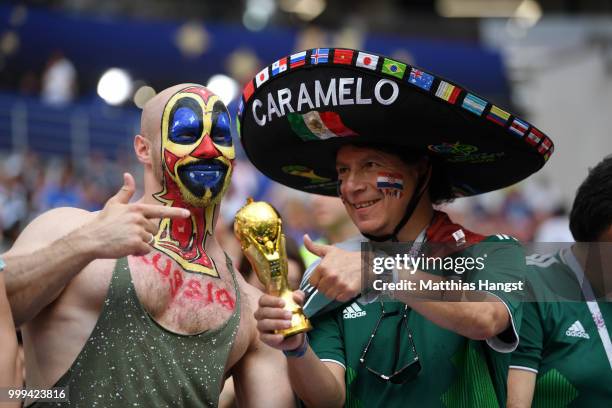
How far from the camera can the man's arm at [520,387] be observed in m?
3.15

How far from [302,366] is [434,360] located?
499mm

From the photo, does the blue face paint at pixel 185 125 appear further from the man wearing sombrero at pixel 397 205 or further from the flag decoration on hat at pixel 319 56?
the flag decoration on hat at pixel 319 56

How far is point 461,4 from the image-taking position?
2430 cm

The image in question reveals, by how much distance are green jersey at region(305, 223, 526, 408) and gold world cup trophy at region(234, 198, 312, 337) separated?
19.6 inches

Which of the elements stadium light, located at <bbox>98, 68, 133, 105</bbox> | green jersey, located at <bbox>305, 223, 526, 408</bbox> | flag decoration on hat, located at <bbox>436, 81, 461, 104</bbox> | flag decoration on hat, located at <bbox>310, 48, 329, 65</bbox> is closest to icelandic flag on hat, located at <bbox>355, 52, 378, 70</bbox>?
flag decoration on hat, located at <bbox>310, 48, 329, 65</bbox>

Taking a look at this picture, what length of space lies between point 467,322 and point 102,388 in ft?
3.88

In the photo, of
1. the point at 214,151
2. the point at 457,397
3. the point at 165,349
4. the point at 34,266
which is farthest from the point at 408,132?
the point at 34,266

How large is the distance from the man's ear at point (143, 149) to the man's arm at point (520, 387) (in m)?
1.53

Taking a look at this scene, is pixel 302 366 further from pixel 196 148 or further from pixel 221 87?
pixel 221 87

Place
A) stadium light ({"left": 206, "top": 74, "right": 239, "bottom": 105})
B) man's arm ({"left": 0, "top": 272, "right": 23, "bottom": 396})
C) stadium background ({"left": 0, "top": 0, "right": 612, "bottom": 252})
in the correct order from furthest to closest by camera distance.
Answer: stadium background ({"left": 0, "top": 0, "right": 612, "bottom": 252})
stadium light ({"left": 206, "top": 74, "right": 239, "bottom": 105})
man's arm ({"left": 0, "top": 272, "right": 23, "bottom": 396})

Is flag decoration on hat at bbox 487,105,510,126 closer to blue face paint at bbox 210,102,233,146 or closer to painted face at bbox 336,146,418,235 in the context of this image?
painted face at bbox 336,146,418,235

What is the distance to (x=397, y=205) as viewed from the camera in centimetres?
321

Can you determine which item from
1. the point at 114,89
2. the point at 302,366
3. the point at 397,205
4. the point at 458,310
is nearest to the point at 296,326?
the point at 302,366

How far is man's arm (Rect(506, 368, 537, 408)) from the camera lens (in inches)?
124
